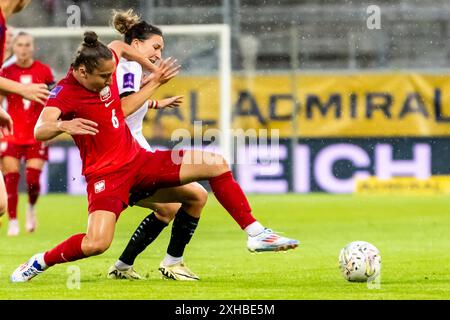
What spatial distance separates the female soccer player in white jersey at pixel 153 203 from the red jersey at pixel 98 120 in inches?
6.2

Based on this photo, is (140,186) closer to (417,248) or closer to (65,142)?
(417,248)

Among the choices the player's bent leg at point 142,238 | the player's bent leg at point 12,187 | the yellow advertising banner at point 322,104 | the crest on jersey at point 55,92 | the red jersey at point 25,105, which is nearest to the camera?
the crest on jersey at point 55,92

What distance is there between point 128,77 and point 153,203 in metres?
0.91

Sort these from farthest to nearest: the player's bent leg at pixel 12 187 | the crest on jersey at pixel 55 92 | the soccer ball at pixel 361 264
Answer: the player's bent leg at pixel 12 187 < the soccer ball at pixel 361 264 < the crest on jersey at pixel 55 92

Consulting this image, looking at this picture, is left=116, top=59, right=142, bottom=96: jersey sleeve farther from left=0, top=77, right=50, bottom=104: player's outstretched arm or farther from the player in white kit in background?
left=0, top=77, right=50, bottom=104: player's outstretched arm

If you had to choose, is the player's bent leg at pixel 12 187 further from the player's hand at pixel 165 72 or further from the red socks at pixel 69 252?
the player's hand at pixel 165 72

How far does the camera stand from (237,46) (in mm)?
20688

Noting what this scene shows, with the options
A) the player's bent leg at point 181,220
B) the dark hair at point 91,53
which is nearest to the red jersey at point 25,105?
the player's bent leg at point 181,220

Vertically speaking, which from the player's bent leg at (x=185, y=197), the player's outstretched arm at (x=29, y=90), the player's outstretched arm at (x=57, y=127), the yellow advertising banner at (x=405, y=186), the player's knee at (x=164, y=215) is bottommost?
the yellow advertising banner at (x=405, y=186)

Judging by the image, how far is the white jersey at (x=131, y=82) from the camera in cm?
802

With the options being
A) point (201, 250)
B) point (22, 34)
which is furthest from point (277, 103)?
point (201, 250)

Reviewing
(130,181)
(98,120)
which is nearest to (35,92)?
(98,120)

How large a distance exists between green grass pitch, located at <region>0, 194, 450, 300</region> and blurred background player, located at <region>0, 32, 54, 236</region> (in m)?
0.45

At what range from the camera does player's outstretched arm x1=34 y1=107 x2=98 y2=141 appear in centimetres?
725
